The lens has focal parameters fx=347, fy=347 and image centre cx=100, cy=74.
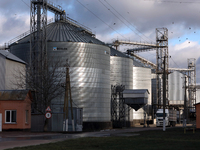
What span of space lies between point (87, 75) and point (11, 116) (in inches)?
1008

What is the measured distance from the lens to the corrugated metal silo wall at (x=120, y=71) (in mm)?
80562

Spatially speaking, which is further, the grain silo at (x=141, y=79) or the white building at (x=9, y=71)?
the grain silo at (x=141, y=79)

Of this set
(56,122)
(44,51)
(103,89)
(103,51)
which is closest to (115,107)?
(103,89)

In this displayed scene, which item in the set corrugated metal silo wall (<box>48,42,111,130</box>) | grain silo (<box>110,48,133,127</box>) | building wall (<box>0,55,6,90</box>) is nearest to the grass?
building wall (<box>0,55,6,90</box>)

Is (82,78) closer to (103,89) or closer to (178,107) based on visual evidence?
(103,89)

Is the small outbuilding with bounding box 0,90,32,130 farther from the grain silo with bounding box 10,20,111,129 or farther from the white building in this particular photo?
the grain silo with bounding box 10,20,111,129

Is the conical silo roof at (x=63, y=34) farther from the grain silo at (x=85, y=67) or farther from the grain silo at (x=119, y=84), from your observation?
the grain silo at (x=119, y=84)

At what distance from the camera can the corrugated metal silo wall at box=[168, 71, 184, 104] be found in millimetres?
116562

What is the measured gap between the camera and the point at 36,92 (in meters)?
49.5

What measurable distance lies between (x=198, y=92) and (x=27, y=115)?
124 meters

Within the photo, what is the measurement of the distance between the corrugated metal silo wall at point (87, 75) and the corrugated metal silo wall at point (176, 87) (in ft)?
171

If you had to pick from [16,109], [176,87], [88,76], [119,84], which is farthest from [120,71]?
[16,109]

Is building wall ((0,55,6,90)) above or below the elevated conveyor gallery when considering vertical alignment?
above

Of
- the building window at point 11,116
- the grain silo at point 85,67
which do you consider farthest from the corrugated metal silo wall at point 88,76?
the building window at point 11,116
